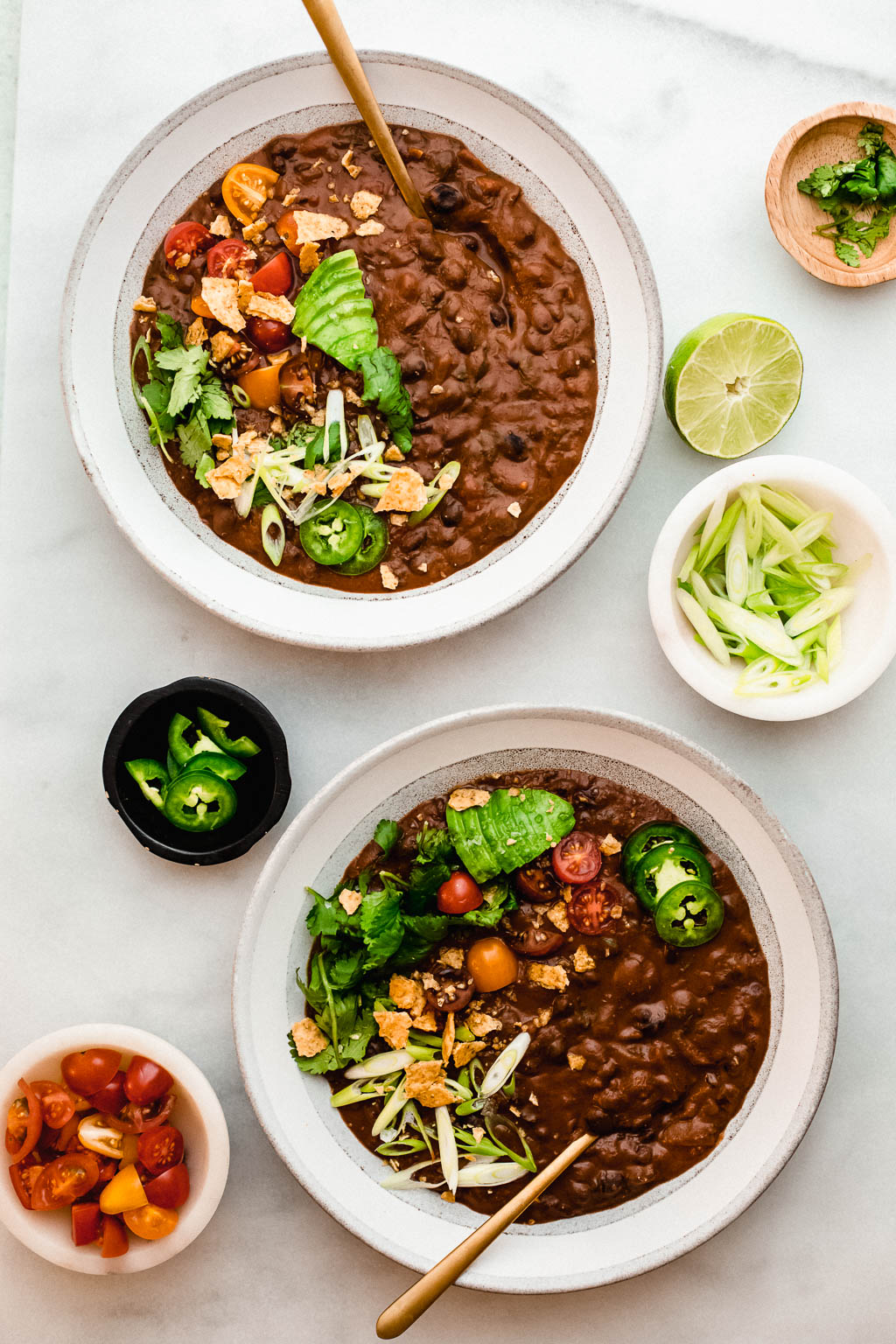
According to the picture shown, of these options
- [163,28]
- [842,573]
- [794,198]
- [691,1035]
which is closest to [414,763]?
[691,1035]

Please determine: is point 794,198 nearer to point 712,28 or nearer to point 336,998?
point 712,28

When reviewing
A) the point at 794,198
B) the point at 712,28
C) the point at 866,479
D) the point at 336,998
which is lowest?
the point at 336,998

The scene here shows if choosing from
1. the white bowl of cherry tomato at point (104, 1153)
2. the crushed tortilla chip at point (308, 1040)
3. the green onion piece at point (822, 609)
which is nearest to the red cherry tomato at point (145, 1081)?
the white bowl of cherry tomato at point (104, 1153)

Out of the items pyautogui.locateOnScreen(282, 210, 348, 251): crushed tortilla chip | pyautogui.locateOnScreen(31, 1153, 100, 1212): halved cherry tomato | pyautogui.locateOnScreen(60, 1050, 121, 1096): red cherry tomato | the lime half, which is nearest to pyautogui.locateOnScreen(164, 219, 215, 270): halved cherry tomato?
pyautogui.locateOnScreen(282, 210, 348, 251): crushed tortilla chip

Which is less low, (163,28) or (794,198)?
(794,198)

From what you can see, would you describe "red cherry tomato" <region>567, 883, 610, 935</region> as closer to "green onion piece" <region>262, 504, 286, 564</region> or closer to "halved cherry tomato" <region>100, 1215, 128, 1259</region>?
"green onion piece" <region>262, 504, 286, 564</region>

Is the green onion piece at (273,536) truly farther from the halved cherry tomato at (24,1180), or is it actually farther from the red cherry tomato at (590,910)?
the halved cherry tomato at (24,1180)
